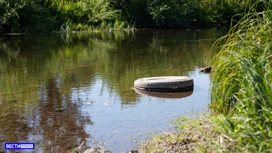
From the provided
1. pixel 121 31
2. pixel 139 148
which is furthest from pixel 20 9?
pixel 139 148

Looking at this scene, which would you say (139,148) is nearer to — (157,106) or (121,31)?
(157,106)

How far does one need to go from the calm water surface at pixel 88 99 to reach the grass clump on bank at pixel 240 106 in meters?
1.11

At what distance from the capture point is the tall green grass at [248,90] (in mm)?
4172

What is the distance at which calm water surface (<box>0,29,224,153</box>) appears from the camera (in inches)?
265

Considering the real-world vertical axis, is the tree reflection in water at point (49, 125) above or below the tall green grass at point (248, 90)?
below

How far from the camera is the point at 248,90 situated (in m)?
4.61

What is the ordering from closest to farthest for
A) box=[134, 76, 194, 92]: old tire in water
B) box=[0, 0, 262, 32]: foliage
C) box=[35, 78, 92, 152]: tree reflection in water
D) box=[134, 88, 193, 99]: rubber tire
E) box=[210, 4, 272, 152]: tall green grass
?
box=[210, 4, 272, 152]: tall green grass < box=[35, 78, 92, 152]: tree reflection in water < box=[134, 88, 193, 99]: rubber tire < box=[134, 76, 194, 92]: old tire in water < box=[0, 0, 262, 32]: foliage

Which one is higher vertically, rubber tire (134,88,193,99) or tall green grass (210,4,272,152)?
tall green grass (210,4,272,152)

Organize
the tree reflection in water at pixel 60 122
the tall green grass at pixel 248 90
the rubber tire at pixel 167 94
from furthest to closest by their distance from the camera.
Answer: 1. the rubber tire at pixel 167 94
2. the tree reflection in water at pixel 60 122
3. the tall green grass at pixel 248 90

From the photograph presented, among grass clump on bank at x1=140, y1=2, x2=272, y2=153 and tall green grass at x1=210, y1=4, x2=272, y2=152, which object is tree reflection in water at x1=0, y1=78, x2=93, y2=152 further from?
tall green grass at x1=210, y1=4, x2=272, y2=152

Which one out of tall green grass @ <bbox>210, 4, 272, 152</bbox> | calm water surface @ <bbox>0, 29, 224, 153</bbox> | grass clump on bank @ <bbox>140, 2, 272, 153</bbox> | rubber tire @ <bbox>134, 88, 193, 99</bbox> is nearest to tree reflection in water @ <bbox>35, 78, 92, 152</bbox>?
calm water surface @ <bbox>0, 29, 224, 153</bbox>

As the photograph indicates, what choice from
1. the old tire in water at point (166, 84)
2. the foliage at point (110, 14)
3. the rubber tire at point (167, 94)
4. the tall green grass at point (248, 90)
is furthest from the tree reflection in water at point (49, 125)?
the foliage at point (110, 14)

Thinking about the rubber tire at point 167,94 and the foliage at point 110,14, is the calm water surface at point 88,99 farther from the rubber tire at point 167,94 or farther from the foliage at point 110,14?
the foliage at point 110,14

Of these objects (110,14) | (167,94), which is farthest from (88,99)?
(110,14)
